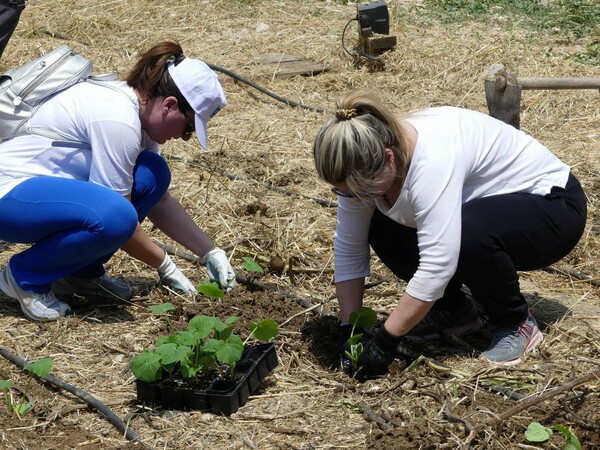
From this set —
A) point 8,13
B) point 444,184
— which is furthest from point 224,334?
point 8,13

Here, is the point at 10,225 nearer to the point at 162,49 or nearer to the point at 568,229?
the point at 162,49

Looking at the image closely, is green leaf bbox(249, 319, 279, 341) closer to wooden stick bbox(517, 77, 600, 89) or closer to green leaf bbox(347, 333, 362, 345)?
green leaf bbox(347, 333, 362, 345)

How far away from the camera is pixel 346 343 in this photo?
3.22 meters

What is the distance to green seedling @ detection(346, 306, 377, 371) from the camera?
3109 mm

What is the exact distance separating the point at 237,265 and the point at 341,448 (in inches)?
59.1

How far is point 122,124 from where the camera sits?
3320 mm

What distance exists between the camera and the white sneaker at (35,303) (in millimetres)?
3586

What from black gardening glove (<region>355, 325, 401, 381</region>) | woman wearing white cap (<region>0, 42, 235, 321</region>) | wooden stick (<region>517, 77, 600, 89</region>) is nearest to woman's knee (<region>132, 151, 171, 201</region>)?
woman wearing white cap (<region>0, 42, 235, 321</region>)

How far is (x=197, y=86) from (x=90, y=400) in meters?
1.16

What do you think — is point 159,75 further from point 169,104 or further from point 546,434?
point 546,434

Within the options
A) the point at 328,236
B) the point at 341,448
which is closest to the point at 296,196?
the point at 328,236

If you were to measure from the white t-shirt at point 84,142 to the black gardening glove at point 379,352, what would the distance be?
3.66 ft

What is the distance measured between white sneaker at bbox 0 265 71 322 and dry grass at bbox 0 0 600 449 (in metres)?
0.06

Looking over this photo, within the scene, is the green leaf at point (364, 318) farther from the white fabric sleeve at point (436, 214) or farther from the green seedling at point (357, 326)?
the white fabric sleeve at point (436, 214)
